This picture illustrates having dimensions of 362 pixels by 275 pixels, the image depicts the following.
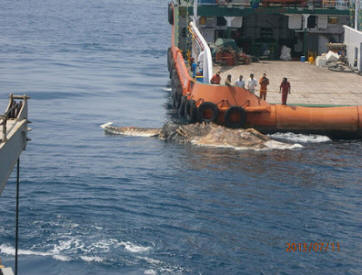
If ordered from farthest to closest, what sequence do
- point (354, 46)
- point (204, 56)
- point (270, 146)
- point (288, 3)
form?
point (288, 3) → point (354, 46) → point (204, 56) → point (270, 146)

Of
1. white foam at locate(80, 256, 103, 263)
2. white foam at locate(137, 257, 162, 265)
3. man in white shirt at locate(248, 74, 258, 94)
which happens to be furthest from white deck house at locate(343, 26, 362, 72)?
white foam at locate(80, 256, 103, 263)

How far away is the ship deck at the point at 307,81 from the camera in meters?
25.5

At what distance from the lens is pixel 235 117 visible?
2420 centimetres

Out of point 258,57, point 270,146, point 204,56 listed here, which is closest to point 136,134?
Result: point 204,56

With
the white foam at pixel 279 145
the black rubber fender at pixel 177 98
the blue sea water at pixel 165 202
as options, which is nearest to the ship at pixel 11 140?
the blue sea water at pixel 165 202

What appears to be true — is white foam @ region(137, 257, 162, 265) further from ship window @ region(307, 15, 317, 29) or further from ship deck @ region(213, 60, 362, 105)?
ship window @ region(307, 15, 317, 29)

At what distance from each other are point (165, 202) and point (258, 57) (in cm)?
1847

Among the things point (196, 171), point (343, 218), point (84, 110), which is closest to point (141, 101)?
point (84, 110)

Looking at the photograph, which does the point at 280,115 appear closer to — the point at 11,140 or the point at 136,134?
the point at 136,134

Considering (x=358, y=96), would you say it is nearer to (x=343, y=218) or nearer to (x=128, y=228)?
(x=343, y=218)

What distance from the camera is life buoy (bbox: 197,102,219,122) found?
24.4 meters

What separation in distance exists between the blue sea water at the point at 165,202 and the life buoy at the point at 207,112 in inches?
51.8

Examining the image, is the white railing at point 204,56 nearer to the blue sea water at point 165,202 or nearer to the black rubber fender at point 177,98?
the black rubber fender at point 177,98

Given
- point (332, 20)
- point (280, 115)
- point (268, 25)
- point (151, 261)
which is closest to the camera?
point (151, 261)
